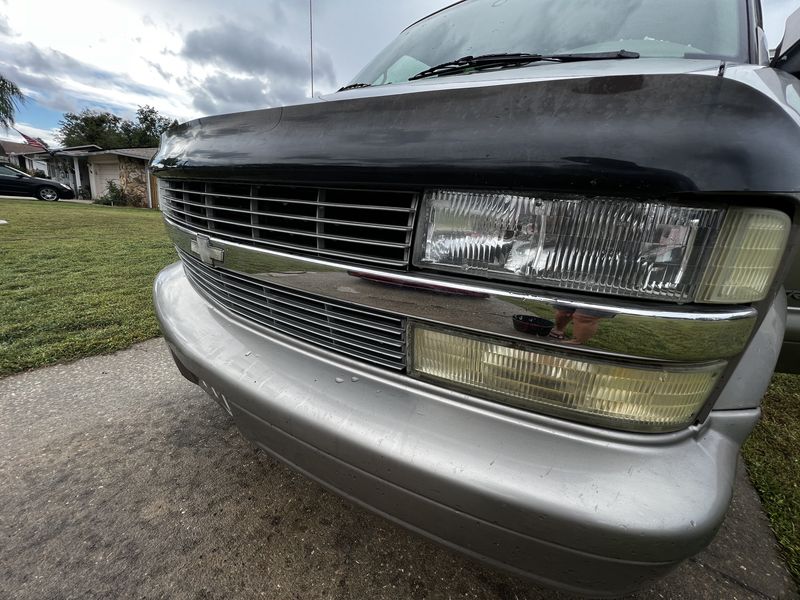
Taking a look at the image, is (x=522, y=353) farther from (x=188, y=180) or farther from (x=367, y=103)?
(x=188, y=180)

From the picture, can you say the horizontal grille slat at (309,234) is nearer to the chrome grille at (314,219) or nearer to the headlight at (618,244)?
the chrome grille at (314,219)

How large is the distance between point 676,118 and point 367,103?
0.60 meters

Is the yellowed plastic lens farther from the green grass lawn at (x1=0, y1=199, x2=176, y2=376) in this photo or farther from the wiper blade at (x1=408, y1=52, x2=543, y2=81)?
the green grass lawn at (x1=0, y1=199, x2=176, y2=376)

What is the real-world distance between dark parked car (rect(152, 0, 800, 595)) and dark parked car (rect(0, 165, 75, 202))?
26.5m

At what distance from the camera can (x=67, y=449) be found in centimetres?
188

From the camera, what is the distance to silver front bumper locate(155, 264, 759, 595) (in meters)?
0.73

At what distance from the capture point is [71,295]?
14.0ft

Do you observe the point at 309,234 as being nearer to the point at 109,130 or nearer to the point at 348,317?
the point at 348,317

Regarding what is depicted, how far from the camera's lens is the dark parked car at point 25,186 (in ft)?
64.7

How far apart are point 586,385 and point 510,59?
1177mm

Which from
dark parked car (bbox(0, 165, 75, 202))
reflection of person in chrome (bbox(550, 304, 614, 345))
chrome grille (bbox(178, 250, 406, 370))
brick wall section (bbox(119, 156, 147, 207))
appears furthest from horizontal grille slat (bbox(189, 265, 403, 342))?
dark parked car (bbox(0, 165, 75, 202))

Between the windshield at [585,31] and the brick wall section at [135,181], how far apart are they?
2509cm

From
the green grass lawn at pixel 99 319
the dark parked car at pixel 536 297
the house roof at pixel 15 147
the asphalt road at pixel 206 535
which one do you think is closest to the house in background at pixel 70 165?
the house roof at pixel 15 147

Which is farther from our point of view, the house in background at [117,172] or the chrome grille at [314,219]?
the house in background at [117,172]
